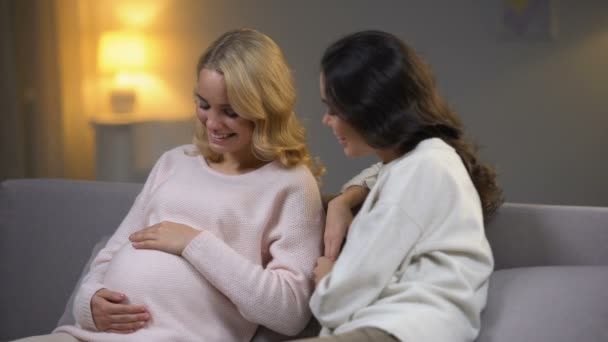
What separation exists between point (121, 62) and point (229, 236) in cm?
299

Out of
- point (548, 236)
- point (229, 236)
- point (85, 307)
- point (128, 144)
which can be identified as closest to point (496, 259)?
point (548, 236)

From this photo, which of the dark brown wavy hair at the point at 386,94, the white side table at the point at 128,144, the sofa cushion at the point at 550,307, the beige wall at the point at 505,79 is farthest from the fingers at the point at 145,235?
the white side table at the point at 128,144

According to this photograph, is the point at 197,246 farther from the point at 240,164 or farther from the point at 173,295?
the point at 240,164

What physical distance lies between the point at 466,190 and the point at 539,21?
2697mm

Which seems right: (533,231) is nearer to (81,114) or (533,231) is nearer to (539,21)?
(539,21)

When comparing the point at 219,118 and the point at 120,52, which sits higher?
the point at 219,118

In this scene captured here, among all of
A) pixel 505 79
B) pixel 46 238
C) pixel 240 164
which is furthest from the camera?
pixel 505 79

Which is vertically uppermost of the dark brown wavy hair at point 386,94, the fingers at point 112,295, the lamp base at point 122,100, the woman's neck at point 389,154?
the dark brown wavy hair at point 386,94

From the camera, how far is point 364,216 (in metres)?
1.52

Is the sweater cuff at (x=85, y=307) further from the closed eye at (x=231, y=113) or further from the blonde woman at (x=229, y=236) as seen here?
the closed eye at (x=231, y=113)

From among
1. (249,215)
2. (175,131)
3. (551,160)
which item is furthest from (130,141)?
(249,215)

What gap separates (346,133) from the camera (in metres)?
1.62

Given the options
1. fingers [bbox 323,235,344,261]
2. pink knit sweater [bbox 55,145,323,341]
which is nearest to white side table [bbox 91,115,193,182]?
pink knit sweater [bbox 55,145,323,341]

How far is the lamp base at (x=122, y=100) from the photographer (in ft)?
15.1
